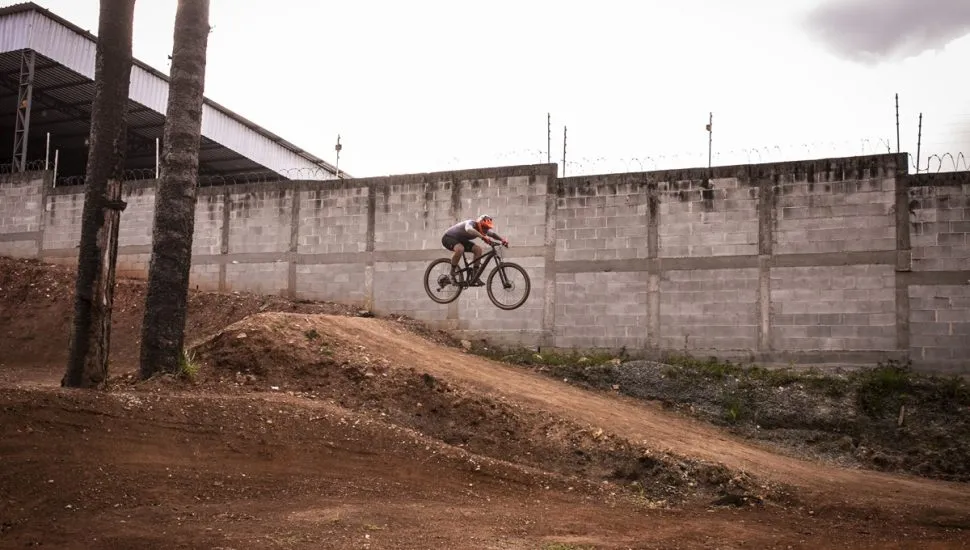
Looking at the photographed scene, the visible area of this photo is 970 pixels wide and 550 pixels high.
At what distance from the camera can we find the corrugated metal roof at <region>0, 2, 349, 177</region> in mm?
25359

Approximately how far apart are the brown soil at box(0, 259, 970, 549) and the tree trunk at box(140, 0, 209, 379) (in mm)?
686

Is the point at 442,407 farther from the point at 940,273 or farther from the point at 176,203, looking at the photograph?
the point at 940,273

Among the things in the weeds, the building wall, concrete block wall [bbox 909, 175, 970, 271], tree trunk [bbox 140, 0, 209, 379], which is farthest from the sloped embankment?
concrete block wall [bbox 909, 175, 970, 271]

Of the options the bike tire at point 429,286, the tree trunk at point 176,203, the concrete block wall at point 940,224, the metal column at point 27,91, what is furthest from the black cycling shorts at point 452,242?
the metal column at point 27,91

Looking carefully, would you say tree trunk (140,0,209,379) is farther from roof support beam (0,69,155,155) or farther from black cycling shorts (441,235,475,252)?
roof support beam (0,69,155,155)

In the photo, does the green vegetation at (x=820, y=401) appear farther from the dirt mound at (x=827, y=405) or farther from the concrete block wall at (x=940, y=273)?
the concrete block wall at (x=940, y=273)

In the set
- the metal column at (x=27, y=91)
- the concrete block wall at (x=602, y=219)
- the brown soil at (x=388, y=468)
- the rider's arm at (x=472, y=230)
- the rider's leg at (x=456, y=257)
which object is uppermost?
the metal column at (x=27, y=91)

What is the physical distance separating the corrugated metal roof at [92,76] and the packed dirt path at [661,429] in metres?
8.62

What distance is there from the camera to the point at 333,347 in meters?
15.0

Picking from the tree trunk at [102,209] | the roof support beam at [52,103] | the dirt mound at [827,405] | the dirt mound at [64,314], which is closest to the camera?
the tree trunk at [102,209]

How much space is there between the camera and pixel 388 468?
1098cm

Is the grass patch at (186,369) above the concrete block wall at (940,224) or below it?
below

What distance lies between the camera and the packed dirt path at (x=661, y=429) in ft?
39.4

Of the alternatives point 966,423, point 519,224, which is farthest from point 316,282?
point 966,423
